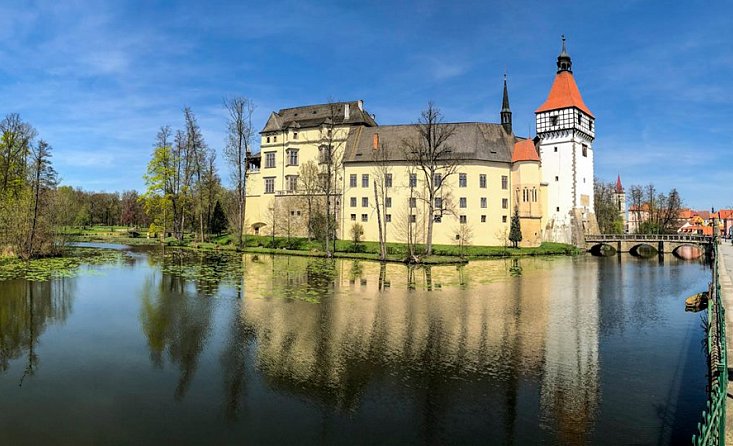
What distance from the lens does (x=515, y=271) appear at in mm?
33156

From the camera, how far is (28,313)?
53.8 feet

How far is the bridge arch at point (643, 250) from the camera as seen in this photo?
57.4 m

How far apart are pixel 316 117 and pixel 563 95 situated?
1202 inches

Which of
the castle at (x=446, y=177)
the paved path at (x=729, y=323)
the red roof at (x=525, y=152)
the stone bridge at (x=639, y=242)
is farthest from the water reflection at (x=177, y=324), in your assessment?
the stone bridge at (x=639, y=242)

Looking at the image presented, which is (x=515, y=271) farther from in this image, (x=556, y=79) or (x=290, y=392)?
(x=556, y=79)

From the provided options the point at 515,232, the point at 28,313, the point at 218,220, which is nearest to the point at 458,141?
the point at 515,232

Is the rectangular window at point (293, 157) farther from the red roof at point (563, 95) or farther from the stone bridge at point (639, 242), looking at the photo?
the stone bridge at point (639, 242)

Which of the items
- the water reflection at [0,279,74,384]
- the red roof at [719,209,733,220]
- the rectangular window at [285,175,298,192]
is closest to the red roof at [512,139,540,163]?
the rectangular window at [285,175,298,192]

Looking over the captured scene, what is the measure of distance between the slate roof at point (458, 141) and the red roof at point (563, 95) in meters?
5.76

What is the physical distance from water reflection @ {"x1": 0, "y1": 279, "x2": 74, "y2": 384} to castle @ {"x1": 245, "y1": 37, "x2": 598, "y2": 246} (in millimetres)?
32745

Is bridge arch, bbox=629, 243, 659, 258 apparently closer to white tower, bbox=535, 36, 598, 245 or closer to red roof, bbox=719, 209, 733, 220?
white tower, bbox=535, 36, 598, 245

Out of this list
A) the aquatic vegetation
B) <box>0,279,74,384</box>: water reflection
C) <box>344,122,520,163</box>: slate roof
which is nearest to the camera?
<box>0,279,74,384</box>: water reflection

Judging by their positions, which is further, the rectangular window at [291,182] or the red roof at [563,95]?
the rectangular window at [291,182]

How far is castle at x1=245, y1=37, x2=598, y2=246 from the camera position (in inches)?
2143
